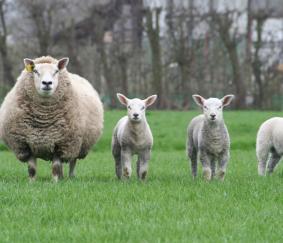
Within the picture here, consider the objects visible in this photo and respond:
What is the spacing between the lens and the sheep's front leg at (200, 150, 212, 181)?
10.4 metres

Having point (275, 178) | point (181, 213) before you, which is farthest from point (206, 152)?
Result: point (181, 213)

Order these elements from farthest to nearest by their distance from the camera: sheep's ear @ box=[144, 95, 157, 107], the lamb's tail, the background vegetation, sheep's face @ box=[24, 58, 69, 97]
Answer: the background vegetation, the lamb's tail, sheep's ear @ box=[144, 95, 157, 107], sheep's face @ box=[24, 58, 69, 97]

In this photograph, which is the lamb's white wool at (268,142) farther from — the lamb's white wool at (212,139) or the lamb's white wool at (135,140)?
the lamb's white wool at (135,140)

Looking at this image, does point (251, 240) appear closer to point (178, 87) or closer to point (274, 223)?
point (274, 223)

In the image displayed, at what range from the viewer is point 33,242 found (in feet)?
20.1

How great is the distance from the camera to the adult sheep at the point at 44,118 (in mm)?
10344

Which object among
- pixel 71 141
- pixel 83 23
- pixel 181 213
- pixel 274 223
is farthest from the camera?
pixel 83 23

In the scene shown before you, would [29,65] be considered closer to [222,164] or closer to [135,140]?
[135,140]

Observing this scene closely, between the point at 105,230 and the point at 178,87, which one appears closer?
the point at 105,230

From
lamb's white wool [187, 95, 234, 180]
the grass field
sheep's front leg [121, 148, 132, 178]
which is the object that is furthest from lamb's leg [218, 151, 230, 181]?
sheep's front leg [121, 148, 132, 178]

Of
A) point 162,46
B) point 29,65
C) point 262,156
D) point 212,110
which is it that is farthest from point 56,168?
point 162,46

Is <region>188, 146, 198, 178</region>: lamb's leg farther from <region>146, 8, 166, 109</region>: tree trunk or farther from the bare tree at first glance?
the bare tree

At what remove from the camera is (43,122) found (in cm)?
1037

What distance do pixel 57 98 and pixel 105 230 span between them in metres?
4.37
